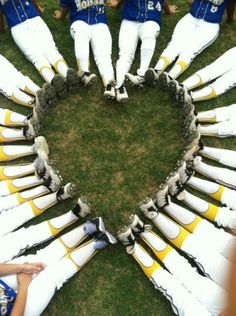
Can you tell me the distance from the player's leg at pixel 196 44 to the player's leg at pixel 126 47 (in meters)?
0.65

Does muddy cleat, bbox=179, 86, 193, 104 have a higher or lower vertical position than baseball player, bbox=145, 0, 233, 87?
lower

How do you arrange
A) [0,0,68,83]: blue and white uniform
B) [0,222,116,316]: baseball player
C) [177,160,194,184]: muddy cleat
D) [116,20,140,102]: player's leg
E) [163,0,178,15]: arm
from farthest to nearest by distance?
[163,0,178,15]: arm < [0,0,68,83]: blue and white uniform < [116,20,140,102]: player's leg < [177,160,194,184]: muddy cleat < [0,222,116,316]: baseball player

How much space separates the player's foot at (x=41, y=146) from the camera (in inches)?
224

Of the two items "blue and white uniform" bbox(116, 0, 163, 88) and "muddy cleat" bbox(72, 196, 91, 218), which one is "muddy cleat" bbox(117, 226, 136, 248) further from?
"blue and white uniform" bbox(116, 0, 163, 88)

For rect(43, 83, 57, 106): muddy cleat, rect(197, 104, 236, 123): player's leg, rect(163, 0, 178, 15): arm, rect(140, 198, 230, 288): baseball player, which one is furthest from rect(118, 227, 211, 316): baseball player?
rect(163, 0, 178, 15): arm

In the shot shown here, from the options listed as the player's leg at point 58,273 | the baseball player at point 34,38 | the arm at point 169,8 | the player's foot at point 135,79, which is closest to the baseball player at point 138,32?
the player's foot at point 135,79

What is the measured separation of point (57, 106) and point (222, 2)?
2908mm

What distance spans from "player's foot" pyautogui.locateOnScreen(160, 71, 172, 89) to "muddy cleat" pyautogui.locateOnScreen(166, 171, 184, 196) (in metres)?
1.51

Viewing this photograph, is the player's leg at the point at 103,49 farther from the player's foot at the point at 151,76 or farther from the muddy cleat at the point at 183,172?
the muddy cleat at the point at 183,172

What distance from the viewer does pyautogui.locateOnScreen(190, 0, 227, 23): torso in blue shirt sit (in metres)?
6.73

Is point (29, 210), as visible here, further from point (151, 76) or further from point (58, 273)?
point (151, 76)

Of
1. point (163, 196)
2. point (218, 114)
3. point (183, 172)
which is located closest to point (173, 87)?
point (218, 114)

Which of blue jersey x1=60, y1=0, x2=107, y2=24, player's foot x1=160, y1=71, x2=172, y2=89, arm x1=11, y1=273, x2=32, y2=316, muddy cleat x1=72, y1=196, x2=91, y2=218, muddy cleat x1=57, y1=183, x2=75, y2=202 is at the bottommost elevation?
arm x1=11, y1=273, x2=32, y2=316

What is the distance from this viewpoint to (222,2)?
668 cm
